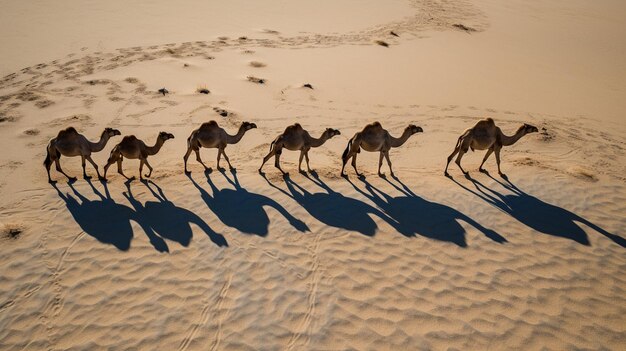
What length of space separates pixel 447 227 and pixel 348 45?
16202 millimetres

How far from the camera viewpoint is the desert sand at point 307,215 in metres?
6.43

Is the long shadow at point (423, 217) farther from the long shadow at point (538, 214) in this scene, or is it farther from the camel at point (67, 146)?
the camel at point (67, 146)

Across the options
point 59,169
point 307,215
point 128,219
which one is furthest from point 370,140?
point 59,169

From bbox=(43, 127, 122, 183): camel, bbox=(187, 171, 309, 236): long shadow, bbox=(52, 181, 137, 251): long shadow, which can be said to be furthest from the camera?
bbox=(43, 127, 122, 183): camel

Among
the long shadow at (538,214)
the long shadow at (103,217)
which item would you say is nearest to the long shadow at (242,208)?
the long shadow at (103,217)

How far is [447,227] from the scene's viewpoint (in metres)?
8.76

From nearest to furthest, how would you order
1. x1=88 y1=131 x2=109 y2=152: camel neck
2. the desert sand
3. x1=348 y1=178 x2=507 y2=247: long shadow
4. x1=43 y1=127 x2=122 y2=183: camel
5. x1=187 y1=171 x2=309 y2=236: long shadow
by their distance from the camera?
the desert sand < x1=348 y1=178 x2=507 y2=247: long shadow < x1=187 y1=171 x2=309 y2=236: long shadow < x1=43 y1=127 x2=122 y2=183: camel < x1=88 y1=131 x2=109 y2=152: camel neck

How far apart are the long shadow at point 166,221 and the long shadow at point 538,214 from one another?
22.2 ft

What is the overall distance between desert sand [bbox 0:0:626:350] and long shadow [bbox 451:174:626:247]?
0.05 meters

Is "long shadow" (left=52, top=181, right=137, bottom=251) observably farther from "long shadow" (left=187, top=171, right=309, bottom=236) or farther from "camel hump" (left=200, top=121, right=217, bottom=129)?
"camel hump" (left=200, top=121, right=217, bottom=129)

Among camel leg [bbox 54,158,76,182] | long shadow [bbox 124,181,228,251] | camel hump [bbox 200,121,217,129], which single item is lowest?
long shadow [bbox 124,181,228,251]

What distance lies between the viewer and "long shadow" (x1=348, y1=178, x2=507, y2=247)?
8516 millimetres

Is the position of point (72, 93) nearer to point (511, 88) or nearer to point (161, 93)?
point (161, 93)

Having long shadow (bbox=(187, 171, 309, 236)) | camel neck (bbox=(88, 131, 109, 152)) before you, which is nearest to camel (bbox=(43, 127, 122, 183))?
camel neck (bbox=(88, 131, 109, 152))
